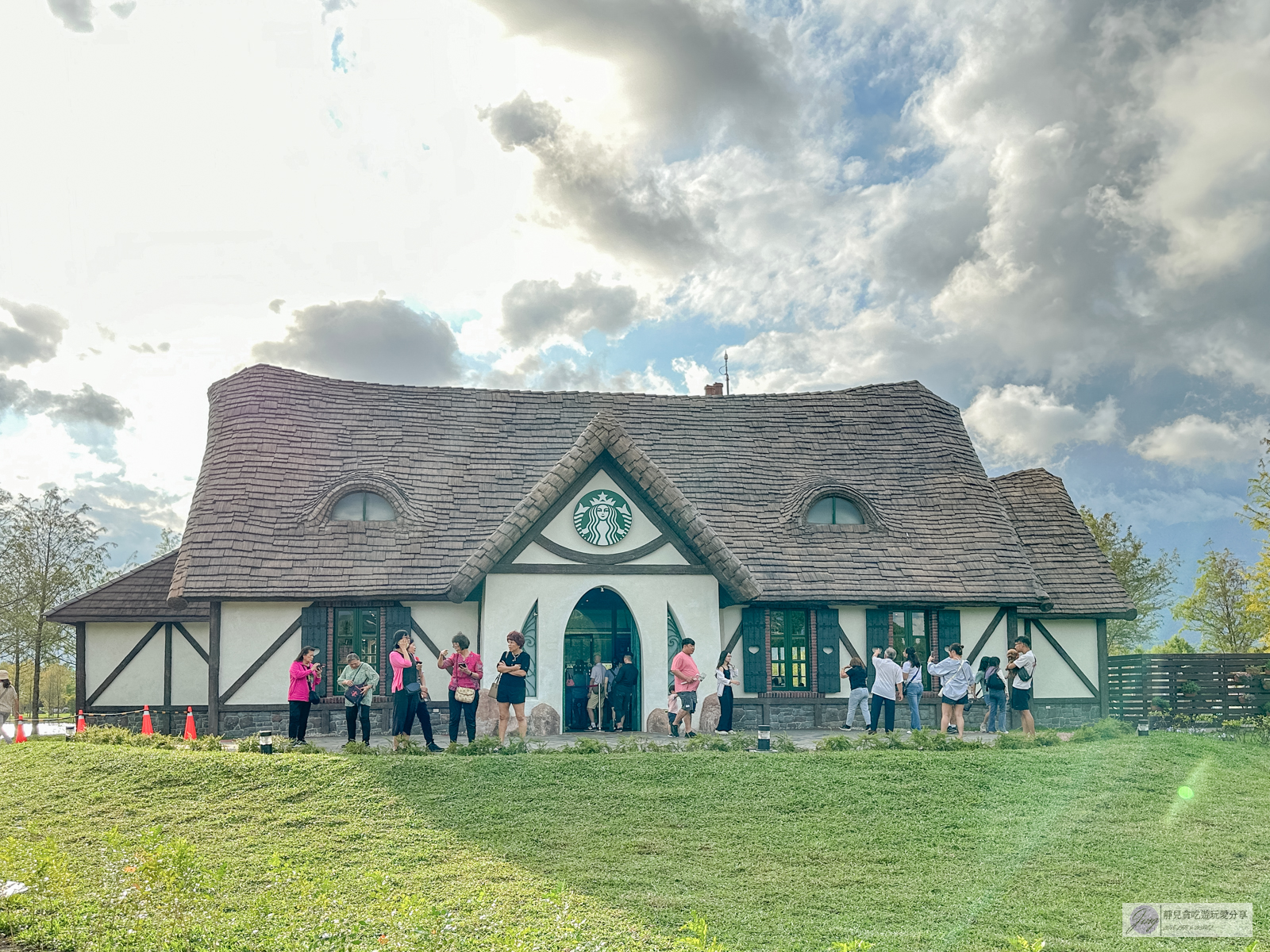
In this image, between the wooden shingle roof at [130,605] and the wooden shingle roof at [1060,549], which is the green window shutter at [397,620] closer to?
the wooden shingle roof at [130,605]

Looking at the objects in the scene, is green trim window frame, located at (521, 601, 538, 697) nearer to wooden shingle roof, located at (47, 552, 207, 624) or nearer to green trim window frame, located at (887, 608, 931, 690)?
wooden shingle roof, located at (47, 552, 207, 624)

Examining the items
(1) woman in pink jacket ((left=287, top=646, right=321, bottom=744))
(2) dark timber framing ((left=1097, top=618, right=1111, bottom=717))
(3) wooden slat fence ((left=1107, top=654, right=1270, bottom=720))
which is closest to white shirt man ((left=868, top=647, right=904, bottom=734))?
(2) dark timber framing ((left=1097, top=618, right=1111, bottom=717))

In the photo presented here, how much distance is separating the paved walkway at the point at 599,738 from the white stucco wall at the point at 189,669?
3.48 meters

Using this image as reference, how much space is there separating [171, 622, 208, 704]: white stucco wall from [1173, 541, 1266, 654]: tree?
3621cm

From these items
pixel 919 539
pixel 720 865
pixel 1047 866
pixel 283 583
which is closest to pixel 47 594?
pixel 283 583

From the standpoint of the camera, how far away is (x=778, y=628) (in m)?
19.5

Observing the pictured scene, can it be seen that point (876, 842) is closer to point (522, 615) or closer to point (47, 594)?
point (522, 615)

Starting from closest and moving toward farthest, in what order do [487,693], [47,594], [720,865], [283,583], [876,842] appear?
1. [720,865]
2. [876,842]
3. [487,693]
4. [283,583]
5. [47,594]

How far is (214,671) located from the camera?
58.6ft

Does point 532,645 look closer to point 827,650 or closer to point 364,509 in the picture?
point 364,509

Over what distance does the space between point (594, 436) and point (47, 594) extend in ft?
79.9

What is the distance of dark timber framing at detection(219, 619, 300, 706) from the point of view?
58.7 ft

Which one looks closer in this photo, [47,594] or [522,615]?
[522,615]

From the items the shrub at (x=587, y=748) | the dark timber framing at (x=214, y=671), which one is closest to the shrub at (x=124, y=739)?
the dark timber framing at (x=214, y=671)
